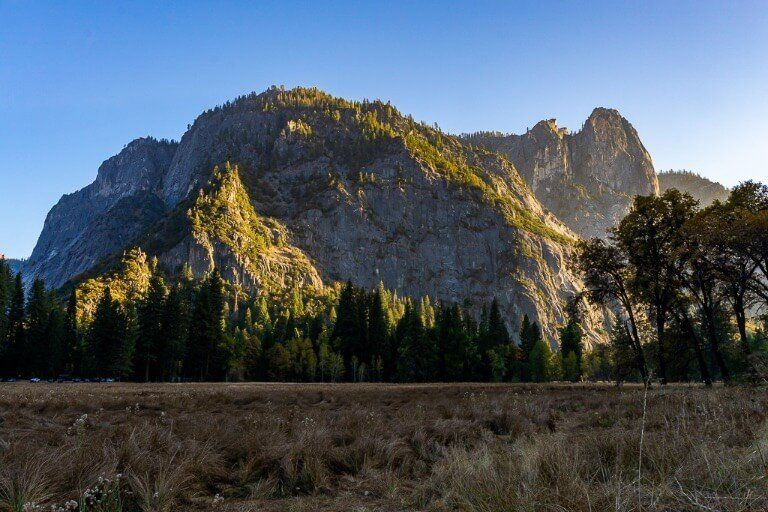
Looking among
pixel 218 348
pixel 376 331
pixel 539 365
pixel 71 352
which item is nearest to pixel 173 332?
pixel 218 348

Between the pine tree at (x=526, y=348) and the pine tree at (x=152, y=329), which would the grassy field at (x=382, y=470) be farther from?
the pine tree at (x=526, y=348)

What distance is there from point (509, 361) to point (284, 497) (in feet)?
280

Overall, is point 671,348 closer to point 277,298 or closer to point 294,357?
point 294,357

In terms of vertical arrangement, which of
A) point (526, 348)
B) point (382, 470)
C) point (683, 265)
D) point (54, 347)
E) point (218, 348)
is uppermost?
point (683, 265)

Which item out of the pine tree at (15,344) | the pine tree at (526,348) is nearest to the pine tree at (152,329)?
the pine tree at (15,344)

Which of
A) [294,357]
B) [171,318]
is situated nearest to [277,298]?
[294,357]

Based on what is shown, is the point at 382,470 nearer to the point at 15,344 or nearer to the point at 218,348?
the point at 218,348

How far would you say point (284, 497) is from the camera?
5637 mm

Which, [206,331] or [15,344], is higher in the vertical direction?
[206,331]

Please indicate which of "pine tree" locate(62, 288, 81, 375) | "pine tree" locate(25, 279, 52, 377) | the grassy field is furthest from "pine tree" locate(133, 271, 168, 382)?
the grassy field

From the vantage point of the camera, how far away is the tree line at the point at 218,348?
62.8 m

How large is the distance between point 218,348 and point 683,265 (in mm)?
57000

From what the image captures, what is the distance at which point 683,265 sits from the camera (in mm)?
24141

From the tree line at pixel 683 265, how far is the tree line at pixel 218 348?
41833 mm
